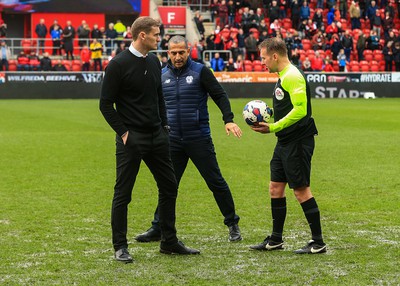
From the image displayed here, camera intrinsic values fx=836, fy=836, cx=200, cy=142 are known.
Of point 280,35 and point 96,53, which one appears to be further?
point 280,35

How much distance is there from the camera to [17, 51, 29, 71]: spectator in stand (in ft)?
124

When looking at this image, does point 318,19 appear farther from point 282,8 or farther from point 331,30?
point 282,8

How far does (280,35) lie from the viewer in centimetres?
4122

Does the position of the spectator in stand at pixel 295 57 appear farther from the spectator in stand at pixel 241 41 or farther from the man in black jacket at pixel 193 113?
the man in black jacket at pixel 193 113

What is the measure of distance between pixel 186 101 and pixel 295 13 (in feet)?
126

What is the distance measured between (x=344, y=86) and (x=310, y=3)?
38.3ft

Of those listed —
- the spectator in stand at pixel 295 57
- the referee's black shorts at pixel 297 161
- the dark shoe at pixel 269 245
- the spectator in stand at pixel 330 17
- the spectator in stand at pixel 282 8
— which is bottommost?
the spectator in stand at pixel 295 57

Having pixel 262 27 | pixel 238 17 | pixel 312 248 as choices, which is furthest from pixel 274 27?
pixel 312 248

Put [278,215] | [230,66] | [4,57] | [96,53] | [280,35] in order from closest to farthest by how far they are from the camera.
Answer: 1. [278,215]
2. [4,57]
3. [96,53]
4. [230,66]
5. [280,35]

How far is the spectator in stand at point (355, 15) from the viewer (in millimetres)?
46469

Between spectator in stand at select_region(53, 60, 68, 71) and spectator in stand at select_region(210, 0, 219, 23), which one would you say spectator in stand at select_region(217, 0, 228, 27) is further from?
spectator in stand at select_region(53, 60, 68, 71)

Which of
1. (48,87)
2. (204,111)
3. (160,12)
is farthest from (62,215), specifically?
(160,12)

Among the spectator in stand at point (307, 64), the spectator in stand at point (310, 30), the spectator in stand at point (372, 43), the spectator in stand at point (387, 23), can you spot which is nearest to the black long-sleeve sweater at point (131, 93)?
the spectator in stand at point (307, 64)

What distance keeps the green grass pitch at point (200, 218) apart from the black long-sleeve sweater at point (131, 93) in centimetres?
125
